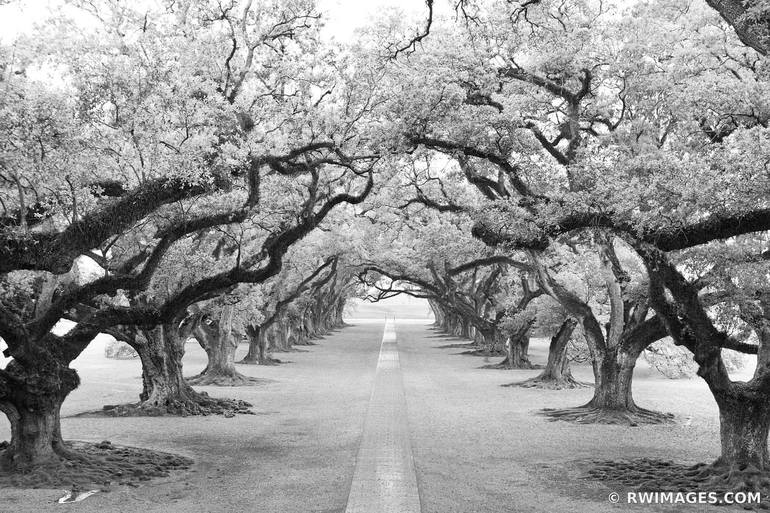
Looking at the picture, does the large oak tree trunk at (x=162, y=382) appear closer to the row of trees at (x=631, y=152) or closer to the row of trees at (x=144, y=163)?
the row of trees at (x=144, y=163)

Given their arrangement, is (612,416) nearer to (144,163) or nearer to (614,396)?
(614,396)

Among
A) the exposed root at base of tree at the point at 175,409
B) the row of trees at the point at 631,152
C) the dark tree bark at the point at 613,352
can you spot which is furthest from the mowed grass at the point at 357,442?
the row of trees at the point at 631,152

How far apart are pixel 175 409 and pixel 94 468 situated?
25.4ft

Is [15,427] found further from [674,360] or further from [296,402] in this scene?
[674,360]

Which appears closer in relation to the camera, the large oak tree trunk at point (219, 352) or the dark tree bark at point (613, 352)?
the dark tree bark at point (613, 352)

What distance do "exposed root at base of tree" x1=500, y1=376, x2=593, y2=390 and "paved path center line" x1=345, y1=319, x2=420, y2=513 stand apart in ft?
20.1

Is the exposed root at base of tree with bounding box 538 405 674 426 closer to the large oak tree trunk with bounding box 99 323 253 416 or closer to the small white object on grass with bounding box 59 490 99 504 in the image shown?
the large oak tree trunk with bounding box 99 323 253 416

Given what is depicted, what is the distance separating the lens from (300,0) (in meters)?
13.1

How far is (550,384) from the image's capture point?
26266 millimetres

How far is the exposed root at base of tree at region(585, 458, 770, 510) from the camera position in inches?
411

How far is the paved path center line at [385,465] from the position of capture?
9.48 meters

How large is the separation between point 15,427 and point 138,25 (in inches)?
253

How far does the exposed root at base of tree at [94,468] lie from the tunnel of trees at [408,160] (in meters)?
0.20

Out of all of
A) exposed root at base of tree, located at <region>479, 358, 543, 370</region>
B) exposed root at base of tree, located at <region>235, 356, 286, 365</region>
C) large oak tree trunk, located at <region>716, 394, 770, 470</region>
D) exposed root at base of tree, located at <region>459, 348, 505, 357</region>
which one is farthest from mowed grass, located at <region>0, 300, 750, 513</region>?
exposed root at base of tree, located at <region>459, 348, 505, 357</region>
